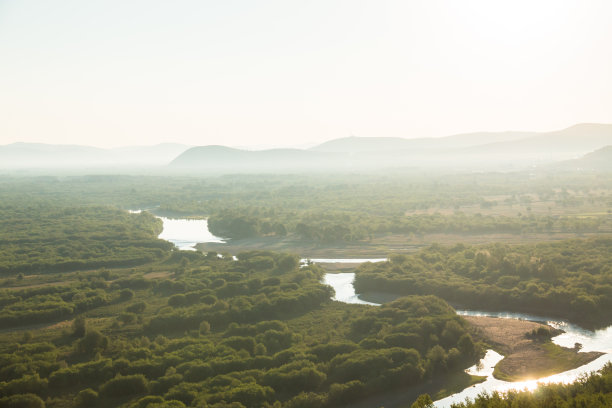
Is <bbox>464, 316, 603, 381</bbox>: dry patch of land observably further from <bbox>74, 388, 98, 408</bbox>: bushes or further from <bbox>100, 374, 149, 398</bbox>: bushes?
<bbox>74, 388, 98, 408</bbox>: bushes

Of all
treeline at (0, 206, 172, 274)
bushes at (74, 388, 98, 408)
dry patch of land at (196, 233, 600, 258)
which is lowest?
dry patch of land at (196, 233, 600, 258)

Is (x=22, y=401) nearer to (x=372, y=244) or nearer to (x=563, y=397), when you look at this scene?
Answer: (x=563, y=397)

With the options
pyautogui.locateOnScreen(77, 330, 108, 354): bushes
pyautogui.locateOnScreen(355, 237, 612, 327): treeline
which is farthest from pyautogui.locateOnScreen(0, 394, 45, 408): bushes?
pyautogui.locateOnScreen(355, 237, 612, 327): treeline

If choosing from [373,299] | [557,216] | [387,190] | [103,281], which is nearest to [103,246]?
[103,281]

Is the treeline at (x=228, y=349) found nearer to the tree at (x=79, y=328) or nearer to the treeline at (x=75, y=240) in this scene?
the tree at (x=79, y=328)

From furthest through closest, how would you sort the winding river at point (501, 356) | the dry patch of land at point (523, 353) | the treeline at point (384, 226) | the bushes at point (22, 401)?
1. the treeline at point (384, 226)
2. the dry patch of land at point (523, 353)
3. the winding river at point (501, 356)
4. the bushes at point (22, 401)

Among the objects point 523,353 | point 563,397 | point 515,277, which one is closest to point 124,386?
point 563,397

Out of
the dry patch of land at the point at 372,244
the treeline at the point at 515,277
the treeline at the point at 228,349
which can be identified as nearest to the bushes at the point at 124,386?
the treeline at the point at 228,349
